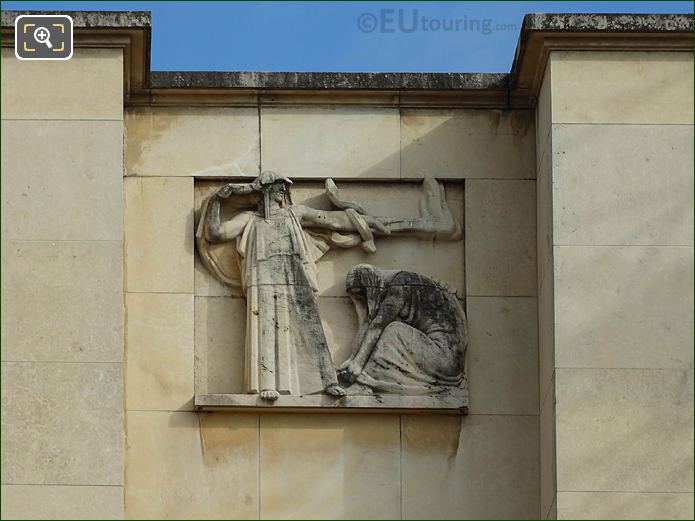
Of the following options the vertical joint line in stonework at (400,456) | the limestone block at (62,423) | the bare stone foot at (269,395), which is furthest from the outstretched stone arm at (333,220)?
the limestone block at (62,423)

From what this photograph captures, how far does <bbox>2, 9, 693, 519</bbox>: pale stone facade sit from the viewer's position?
18141 millimetres

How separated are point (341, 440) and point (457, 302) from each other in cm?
151

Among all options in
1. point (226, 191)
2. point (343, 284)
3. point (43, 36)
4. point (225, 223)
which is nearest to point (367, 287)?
point (343, 284)

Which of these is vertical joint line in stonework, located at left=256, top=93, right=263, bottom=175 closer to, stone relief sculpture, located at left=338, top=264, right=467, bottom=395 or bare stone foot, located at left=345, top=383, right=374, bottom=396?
stone relief sculpture, located at left=338, top=264, right=467, bottom=395

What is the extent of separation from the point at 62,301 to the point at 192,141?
80.8 inches

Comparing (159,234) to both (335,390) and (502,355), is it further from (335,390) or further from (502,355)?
(502,355)

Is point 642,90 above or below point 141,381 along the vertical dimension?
above

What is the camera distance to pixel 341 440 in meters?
19.0

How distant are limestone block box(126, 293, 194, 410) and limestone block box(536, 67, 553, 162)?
123 inches

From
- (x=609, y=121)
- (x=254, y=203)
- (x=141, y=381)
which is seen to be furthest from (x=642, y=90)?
(x=141, y=381)

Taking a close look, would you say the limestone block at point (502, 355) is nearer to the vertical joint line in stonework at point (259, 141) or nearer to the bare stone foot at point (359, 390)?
the bare stone foot at point (359, 390)

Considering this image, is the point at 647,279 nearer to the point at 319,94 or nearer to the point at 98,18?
the point at 319,94

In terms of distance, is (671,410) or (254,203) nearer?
(671,410)

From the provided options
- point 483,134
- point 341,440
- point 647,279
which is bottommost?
point 341,440
